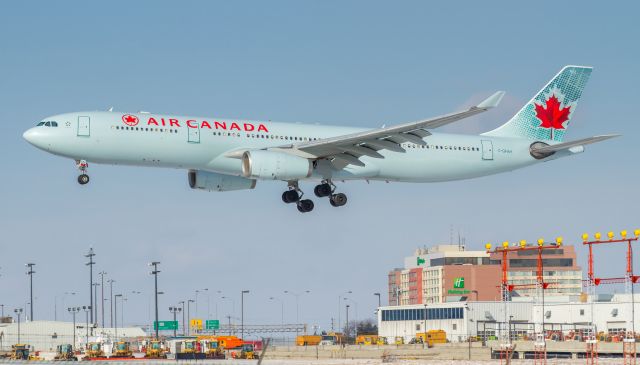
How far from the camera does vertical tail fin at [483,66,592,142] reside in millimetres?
86188

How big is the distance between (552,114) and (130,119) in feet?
118

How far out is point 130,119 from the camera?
68.2m

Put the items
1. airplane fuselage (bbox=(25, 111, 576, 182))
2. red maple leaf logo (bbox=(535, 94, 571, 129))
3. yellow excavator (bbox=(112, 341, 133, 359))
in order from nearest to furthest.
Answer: airplane fuselage (bbox=(25, 111, 576, 182)) < red maple leaf logo (bbox=(535, 94, 571, 129)) < yellow excavator (bbox=(112, 341, 133, 359))

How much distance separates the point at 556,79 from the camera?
90.6 m

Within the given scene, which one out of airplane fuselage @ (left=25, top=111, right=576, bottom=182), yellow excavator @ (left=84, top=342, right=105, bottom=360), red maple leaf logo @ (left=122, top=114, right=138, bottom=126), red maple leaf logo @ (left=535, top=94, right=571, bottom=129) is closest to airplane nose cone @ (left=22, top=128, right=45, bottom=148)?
airplane fuselage @ (left=25, top=111, right=576, bottom=182)

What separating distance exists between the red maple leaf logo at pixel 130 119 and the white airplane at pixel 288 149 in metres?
0.06

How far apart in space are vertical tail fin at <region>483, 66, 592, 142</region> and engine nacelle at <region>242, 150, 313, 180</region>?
1987 centimetres

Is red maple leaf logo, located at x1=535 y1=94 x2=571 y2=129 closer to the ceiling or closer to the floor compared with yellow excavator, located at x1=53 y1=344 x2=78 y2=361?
closer to the ceiling

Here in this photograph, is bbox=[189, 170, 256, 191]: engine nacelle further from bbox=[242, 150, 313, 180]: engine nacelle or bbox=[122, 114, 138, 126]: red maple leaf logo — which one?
bbox=[122, 114, 138, 126]: red maple leaf logo

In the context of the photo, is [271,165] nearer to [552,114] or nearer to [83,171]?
[83,171]

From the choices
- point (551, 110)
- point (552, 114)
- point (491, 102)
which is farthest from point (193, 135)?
point (551, 110)

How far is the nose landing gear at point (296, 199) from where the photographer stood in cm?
7725

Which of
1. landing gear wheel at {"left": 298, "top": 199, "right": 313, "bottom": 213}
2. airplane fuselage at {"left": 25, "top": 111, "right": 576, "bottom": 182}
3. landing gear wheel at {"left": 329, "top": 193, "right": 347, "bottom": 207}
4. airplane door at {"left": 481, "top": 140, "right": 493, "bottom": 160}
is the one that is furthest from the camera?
airplane door at {"left": 481, "top": 140, "right": 493, "bottom": 160}

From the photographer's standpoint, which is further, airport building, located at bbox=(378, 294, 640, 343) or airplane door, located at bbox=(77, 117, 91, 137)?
airport building, located at bbox=(378, 294, 640, 343)
